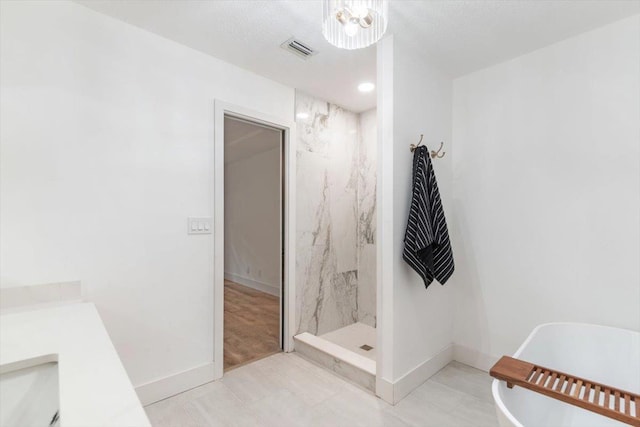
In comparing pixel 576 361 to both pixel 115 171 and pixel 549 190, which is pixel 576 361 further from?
pixel 115 171

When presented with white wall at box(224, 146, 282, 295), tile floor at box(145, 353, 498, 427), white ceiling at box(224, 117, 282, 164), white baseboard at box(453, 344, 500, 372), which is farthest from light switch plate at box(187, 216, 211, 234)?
white wall at box(224, 146, 282, 295)

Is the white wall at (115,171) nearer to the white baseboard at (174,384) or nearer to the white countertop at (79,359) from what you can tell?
the white baseboard at (174,384)

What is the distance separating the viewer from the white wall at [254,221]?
4941mm

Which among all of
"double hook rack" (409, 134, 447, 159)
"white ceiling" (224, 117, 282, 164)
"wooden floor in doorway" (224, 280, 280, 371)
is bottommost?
"wooden floor in doorway" (224, 280, 280, 371)

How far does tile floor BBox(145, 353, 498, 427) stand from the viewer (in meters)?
1.85

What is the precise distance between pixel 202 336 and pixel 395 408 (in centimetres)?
137

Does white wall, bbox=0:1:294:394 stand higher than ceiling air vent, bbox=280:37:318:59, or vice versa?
ceiling air vent, bbox=280:37:318:59

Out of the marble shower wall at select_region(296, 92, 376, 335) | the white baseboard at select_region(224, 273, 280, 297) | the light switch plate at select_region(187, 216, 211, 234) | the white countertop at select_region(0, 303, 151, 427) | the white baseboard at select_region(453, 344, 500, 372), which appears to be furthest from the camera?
the white baseboard at select_region(224, 273, 280, 297)

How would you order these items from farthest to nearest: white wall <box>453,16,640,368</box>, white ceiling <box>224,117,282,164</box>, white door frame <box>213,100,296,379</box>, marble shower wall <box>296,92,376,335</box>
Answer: white ceiling <box>224,117,282,164</box> < marble shower wall <box>296,92,376,335</box> < white door frame <box>213,100,296,379</box> < white wall <box>453,16,640,368</box>

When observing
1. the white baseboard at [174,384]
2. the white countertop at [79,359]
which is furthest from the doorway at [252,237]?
the white countertop at [79,359]

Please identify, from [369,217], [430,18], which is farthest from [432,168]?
[369,217]

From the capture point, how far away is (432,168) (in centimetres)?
227

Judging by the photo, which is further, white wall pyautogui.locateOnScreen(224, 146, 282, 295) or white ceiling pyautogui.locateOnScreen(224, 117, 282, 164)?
white wall pyautogui.locateOnScreen(224, 146, 282, 295)

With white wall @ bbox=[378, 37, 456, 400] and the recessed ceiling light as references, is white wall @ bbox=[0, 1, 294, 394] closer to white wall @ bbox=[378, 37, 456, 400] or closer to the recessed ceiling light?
the recessed ceiling light
